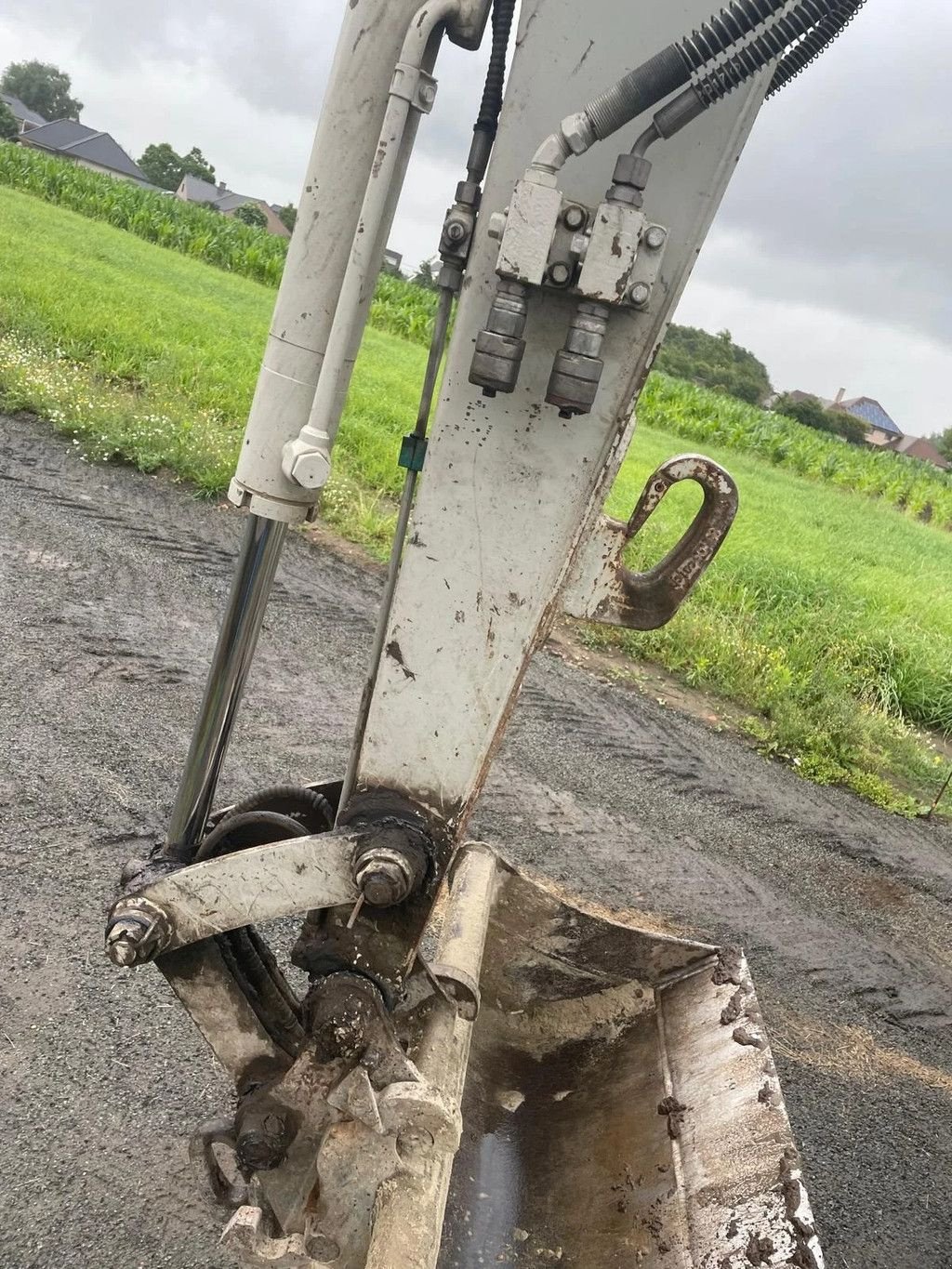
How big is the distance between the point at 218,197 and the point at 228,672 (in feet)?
224

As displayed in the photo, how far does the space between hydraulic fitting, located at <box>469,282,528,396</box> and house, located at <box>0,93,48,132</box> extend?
6932cm

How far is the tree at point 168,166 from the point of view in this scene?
225ft

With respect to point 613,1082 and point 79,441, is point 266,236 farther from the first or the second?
point 613,1082

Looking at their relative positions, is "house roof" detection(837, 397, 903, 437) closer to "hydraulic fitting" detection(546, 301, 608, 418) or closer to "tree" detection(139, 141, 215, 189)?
"tree" detection(139, 141, 215, 189)

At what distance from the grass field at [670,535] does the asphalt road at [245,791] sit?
18.7 inches

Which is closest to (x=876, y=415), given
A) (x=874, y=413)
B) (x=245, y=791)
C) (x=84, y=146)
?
(x=874, y=413)

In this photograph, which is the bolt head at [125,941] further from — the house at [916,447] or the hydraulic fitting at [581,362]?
the house at [916,447]

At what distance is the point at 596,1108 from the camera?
7.73 ft

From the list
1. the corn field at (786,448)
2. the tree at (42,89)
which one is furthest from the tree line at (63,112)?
the corn field at (786,448)

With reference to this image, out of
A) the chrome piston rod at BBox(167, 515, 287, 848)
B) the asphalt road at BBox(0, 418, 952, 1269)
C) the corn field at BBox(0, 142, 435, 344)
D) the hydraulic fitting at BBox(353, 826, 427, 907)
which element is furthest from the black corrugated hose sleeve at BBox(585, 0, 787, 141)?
the corn field at BBox(0, 142, 435, 344)

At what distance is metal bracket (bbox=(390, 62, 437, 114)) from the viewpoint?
134 cm

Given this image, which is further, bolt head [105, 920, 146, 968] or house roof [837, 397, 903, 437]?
house roof [837, 397, 903, 437]

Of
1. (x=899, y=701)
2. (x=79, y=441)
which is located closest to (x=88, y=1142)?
(x=79, y=441)

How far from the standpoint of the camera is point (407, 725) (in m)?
1.57
